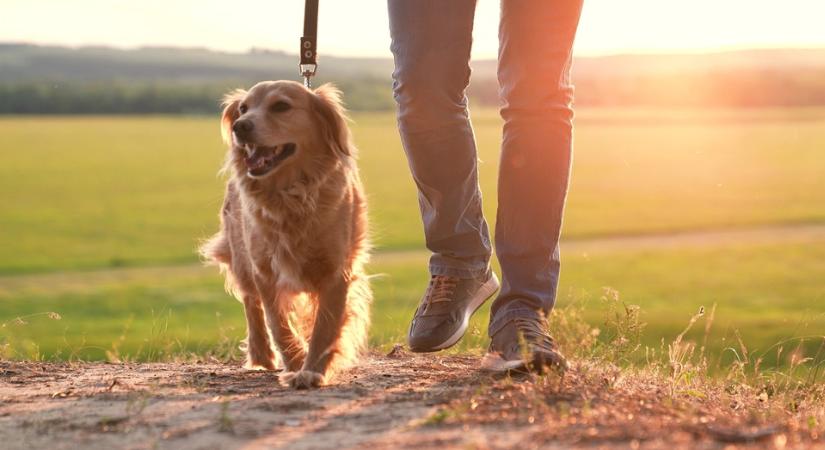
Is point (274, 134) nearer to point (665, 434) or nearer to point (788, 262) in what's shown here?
point (665, 434)

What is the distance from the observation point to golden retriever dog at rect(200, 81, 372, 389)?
4266 millimetres

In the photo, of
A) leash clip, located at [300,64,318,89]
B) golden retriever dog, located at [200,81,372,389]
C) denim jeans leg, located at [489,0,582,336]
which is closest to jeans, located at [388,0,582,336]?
denim jeans leg, located at [489,0,582,336]

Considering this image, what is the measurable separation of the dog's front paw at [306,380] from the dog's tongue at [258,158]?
0.91m

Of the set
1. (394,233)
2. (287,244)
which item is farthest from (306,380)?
(394,233)

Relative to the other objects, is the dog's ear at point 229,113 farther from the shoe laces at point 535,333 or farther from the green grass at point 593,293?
the green grass at point 593,293

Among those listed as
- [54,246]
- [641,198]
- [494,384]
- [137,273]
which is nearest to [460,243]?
[494,384]

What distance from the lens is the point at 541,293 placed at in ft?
13.6

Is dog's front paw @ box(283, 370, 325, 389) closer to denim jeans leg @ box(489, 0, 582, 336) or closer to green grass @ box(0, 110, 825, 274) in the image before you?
denim jeans leg @ box(489, 0, 582, 336)

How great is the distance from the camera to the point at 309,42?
474 centimetres

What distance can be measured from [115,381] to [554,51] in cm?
216

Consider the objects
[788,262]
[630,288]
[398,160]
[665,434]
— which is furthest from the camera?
[398,160]

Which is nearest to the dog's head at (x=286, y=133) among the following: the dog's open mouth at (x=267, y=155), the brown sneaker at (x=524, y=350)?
the dog's open mouth at (x=267, y=155)

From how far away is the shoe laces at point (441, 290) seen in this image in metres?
4.27

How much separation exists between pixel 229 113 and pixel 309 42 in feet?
1.67
